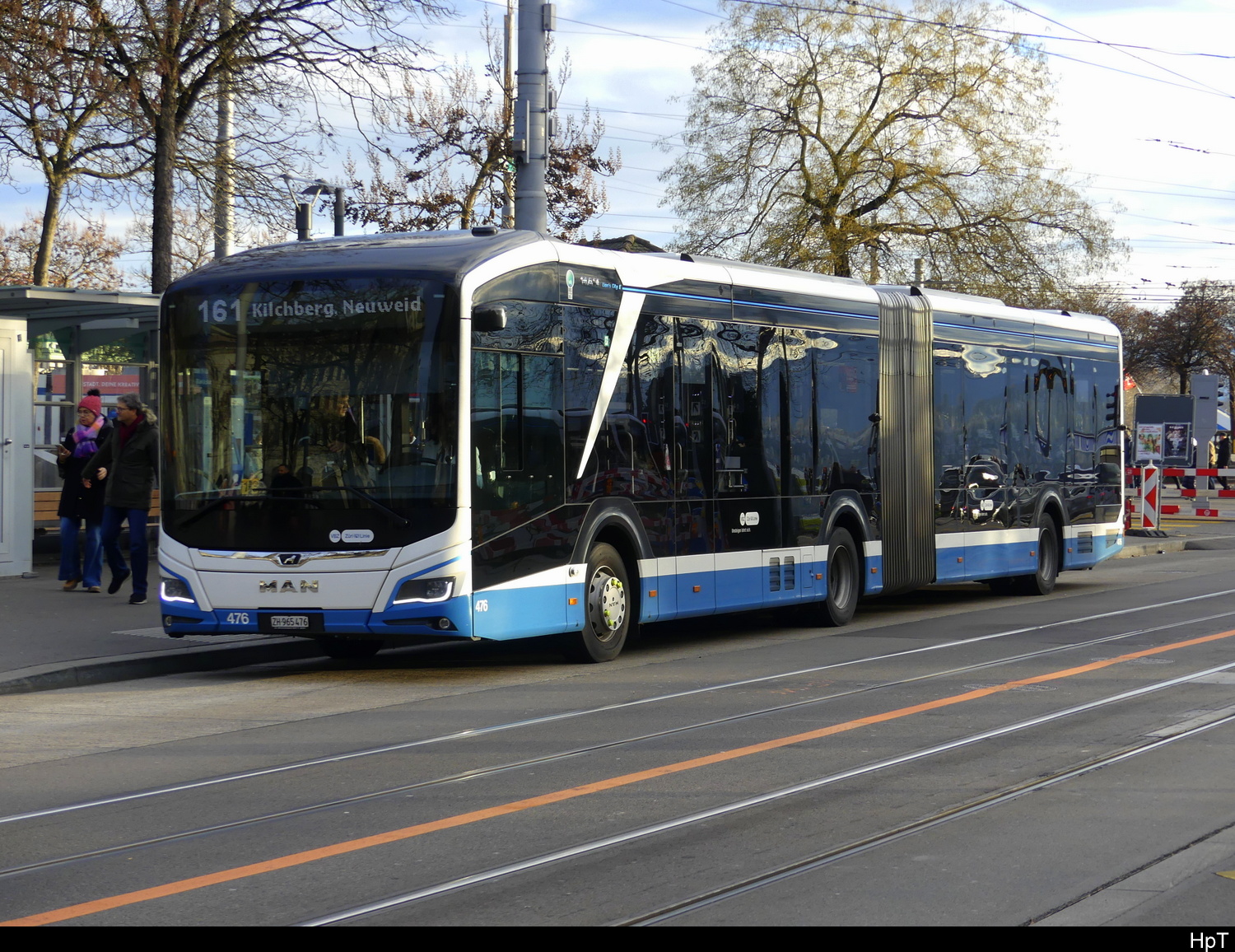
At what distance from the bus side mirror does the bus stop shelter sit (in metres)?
7.98

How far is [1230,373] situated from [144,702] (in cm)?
7982

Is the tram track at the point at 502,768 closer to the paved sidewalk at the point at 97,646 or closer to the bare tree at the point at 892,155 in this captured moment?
the paved sidewalk at the point at 97,646

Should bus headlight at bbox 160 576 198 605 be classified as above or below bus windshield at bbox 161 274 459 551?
below

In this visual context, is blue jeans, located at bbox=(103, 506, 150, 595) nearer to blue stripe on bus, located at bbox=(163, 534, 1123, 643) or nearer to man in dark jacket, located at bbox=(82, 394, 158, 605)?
man in dark jacket, located at bbox=(82, 394, 158, 605)

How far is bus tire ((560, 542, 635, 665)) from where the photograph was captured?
1207cm

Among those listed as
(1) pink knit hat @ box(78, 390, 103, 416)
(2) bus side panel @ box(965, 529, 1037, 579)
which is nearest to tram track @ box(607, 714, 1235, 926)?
(2) bus side panel @ box(965, 529, 1037, 579)

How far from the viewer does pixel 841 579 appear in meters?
15.4

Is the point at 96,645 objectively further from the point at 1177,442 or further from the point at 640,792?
the point at 1177,442

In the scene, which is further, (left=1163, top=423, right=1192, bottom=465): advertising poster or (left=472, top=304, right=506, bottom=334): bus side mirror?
(left=1163, top=423, right=1192, bottom=465): advertising poster

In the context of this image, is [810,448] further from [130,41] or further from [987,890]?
[130,41]

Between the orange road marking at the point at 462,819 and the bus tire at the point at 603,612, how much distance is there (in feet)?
9.98

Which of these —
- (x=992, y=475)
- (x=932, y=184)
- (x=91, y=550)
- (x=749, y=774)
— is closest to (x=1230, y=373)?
(x=932, y=184)

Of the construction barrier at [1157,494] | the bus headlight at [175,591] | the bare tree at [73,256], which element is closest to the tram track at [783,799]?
the bus headlight at [175,591]

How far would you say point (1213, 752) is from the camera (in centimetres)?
813
